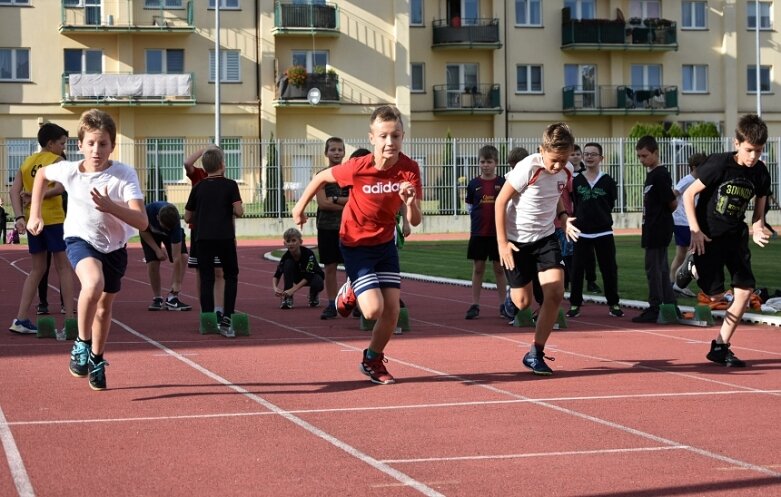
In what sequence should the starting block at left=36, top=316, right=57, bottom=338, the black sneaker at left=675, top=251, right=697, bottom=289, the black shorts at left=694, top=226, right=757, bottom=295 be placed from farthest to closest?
the black sneaker at left=675, top=251, right=697, bottom=289 < the starting block at left=36, top=316, right=57, bottom=338 < the black shorts at left=694, top=226, right=757, bottom=295

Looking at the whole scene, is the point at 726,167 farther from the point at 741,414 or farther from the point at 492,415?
the point at 492,415

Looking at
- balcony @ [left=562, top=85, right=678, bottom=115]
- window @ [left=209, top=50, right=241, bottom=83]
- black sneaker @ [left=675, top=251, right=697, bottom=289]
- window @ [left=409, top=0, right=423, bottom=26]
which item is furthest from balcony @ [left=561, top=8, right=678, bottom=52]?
black sneaker @ [left=675, top=251, right=697, bottom=289]

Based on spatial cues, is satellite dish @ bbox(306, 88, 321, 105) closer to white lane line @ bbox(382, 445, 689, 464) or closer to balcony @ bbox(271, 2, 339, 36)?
balcony @ bbox(271, 2, 339, 36)

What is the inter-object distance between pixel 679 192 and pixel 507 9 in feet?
142

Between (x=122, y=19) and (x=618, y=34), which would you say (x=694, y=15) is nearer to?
(x=618, y=34)

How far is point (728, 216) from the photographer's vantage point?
10.4 m

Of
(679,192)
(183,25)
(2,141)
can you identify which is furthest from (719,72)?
(679,192)

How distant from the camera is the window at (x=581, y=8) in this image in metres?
61.0

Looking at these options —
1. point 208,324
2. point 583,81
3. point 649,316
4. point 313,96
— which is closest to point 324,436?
point 208,324

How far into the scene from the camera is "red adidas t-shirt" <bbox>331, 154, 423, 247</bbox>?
9.27m

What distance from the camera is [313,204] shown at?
44.1 m

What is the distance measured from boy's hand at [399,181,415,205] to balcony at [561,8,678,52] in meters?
52.4

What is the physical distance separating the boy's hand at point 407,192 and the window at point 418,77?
51.4 meters

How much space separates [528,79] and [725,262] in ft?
167
